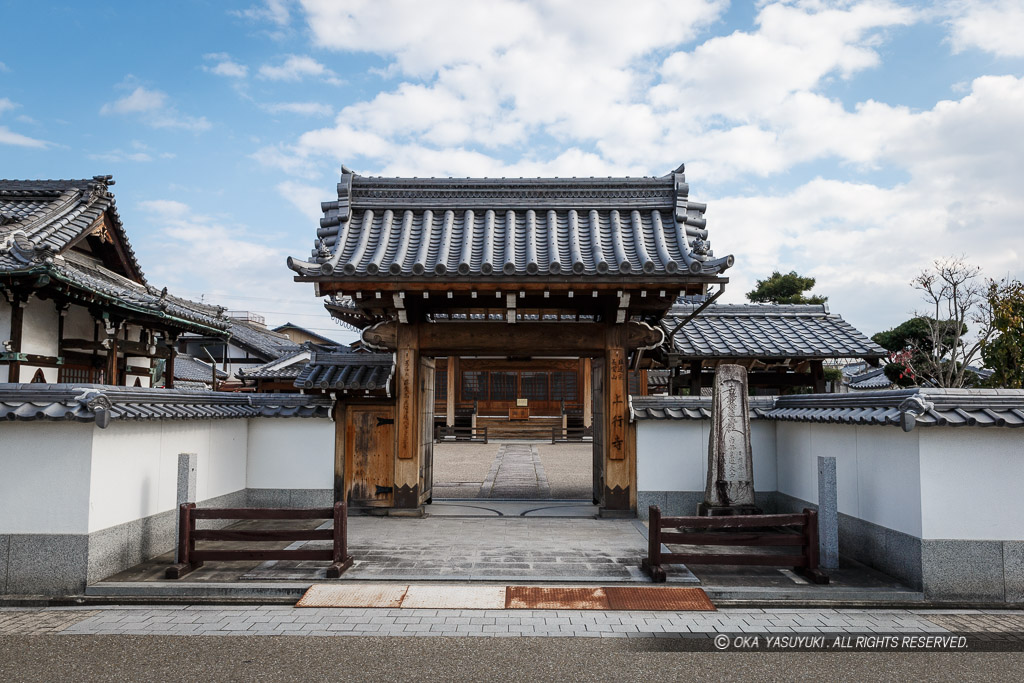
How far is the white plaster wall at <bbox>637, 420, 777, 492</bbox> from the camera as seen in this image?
36.2ft

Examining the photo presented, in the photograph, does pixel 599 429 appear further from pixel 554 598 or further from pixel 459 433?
pixel 459 433

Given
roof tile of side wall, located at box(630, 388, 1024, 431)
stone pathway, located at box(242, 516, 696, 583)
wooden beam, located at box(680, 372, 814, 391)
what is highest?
wooden beam, located at box(680, 372, 814, 391)

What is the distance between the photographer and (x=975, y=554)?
22.9 feet

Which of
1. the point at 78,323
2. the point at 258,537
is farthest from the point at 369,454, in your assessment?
the point at 78,323

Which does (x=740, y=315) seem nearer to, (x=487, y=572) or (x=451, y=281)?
(x=451, y=281)

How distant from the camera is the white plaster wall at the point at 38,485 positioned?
7.21m

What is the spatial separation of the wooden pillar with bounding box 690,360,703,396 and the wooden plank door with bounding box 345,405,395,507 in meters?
7.50

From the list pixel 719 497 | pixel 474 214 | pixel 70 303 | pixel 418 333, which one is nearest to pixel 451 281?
pixel 418 333

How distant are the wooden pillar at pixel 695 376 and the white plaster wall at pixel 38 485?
39.8 ft

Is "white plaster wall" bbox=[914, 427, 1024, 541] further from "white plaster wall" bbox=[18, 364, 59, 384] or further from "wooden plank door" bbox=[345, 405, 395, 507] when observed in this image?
"white plaster wall" bbox=[18, 364, 59, 384]

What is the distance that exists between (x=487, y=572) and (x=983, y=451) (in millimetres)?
5564

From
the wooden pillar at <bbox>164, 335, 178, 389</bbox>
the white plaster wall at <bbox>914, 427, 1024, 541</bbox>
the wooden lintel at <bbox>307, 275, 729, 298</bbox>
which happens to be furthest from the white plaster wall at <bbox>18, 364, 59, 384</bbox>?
the white plaster wall at <bbox>914, 427, 1024, 541</bbox>

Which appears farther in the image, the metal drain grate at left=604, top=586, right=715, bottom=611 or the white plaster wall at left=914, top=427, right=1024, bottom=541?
the white plaster wall at left=914, top=427, right=1024, bottom=541

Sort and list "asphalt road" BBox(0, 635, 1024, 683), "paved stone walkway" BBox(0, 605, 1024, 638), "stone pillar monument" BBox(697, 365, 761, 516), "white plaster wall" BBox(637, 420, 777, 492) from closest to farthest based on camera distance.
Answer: "asphalt road" BBox(0, 635, 1024, 683) < "paved stone walkway" BBox(0, 605, 1024, 638) < "stone pillar monument" BBox(697, 365, 761, 516) < "white plaster wall" BBox(637, 420, 777, 492)
